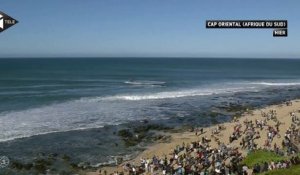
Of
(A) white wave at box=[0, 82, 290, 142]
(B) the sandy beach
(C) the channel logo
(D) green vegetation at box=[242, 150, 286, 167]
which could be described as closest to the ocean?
(A) white wave at box=[0, 82, 290, 142]

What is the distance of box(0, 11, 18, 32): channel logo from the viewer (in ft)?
25.6

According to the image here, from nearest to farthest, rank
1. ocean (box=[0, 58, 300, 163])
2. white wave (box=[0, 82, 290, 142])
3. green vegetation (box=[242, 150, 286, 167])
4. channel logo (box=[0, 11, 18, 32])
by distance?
channel logo (box=[0, 11, 18, 32]) → green vegetation (box=[242, 150, 286, 167]) → ocean (box=[0, 58, 300, 163]) → white wave (box=[0, 82, 290, 142])

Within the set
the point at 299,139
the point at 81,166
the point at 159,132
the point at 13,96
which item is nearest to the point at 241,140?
the point at 299,139

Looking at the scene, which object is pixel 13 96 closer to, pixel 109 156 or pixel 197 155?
pixel 109 156

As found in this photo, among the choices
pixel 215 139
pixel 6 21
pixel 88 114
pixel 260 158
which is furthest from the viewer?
pixel 88 114

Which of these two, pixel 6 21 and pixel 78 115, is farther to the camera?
pixel 78 115

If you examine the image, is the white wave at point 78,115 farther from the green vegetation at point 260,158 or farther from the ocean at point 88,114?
the green vegetation at point 260,158

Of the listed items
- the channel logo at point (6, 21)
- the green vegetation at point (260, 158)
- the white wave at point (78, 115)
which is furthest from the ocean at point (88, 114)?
the channel logo at point (6, 21)

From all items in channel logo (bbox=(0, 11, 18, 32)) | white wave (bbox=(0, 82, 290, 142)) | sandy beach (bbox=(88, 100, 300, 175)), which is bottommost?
sandy beach (bbox=(88, 100, 300, 175))

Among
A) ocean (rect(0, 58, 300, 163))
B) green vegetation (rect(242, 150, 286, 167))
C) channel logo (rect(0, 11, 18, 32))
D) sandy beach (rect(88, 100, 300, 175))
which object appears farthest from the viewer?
ocean (rect(0, 58, 300, 163))

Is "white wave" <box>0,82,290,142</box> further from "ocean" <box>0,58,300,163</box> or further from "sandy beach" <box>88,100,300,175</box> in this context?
"sandy beach" <box>88,100,300,175</box>

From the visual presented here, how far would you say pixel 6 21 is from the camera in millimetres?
7871

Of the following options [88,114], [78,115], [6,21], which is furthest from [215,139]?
[6,21]

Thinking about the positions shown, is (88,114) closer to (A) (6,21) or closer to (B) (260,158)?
(B) (260,158)
